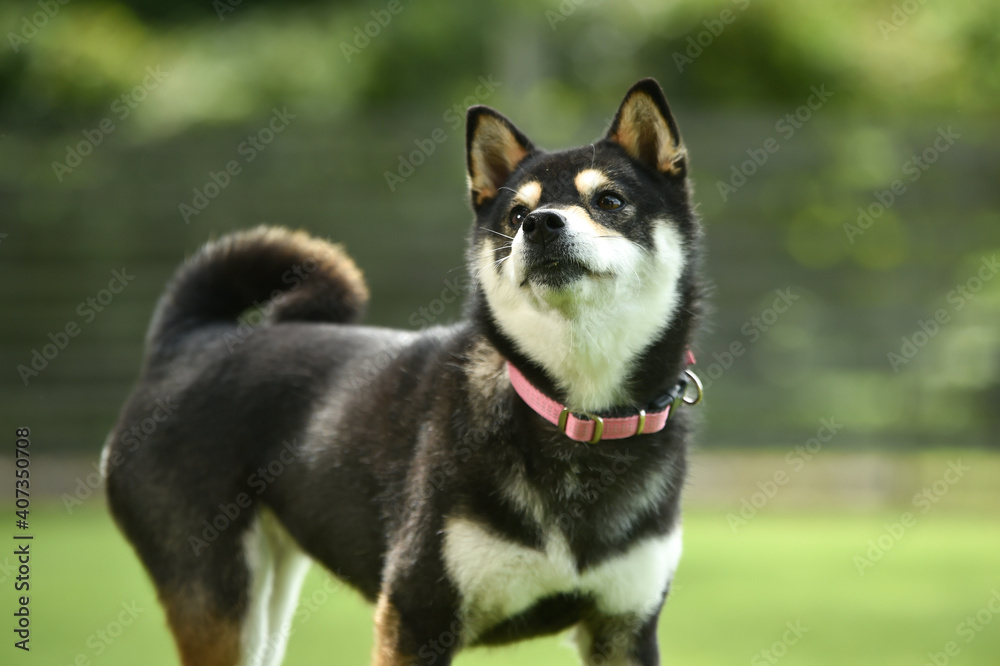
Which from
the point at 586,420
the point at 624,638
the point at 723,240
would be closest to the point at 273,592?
the point at 624,638

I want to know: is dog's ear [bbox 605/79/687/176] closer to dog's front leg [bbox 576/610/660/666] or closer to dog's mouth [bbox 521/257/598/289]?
dog's mouth [bbox 521/257/598/289]

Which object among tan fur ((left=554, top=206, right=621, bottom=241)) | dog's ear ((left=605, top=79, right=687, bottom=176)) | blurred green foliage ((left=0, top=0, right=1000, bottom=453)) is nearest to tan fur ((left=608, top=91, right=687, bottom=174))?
dog's ear ((left=605, top=79, right=687, bottom=176))

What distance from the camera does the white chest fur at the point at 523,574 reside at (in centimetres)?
252

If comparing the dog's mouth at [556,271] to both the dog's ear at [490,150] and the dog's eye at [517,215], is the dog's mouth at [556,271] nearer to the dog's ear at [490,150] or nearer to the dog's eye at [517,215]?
the dog's eye at [517,215]

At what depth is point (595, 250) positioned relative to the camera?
8.34 feet

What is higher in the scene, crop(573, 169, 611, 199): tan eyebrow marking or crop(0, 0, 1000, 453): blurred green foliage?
crop(573, 169, 611, 199): tan eyebrow marking

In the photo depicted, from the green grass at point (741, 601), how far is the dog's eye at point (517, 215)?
115 cm

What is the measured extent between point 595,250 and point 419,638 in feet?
3.39

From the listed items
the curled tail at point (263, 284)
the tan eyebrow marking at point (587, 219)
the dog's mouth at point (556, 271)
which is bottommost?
the curled tail at point (263, 284)

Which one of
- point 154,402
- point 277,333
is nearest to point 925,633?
point 277,333

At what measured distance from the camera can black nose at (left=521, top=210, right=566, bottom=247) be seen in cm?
252

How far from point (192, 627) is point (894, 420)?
6.42 m

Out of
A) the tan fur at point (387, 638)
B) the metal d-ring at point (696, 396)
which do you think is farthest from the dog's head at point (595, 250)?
the tan fur at point (387, 638)

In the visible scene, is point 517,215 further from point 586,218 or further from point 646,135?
point 646,135
